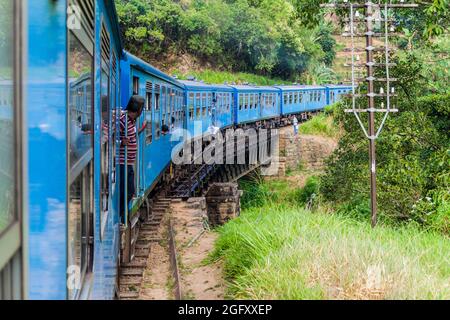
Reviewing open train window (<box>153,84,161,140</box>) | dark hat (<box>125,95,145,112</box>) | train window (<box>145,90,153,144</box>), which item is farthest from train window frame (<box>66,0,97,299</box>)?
open train window (<box>153,84,161,140</box>)

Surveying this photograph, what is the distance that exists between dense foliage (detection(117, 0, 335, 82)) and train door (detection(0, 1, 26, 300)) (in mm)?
41185

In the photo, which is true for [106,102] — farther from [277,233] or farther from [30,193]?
[277,233]

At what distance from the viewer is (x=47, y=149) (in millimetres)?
1964

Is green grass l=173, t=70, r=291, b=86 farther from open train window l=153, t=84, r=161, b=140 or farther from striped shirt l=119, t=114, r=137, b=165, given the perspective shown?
striped shirt l=119, t=114, r=137, b=165

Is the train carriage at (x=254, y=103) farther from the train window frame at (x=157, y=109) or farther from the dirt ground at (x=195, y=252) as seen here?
the train window frame at (x=157, y=109)

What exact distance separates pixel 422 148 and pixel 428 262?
10132 millimetres

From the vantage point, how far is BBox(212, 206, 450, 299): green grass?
18.5 ft

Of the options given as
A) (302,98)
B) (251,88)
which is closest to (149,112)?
(251,88)

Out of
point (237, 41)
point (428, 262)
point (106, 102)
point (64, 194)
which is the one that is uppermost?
point (237, 41)

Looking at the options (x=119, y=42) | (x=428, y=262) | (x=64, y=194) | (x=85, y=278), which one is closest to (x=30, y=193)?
(x=64, y=194)

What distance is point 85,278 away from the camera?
314 centimetres

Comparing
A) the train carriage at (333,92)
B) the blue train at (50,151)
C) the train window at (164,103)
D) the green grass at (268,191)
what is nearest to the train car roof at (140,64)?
the train window at (164,103)

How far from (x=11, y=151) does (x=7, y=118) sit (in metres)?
0.09

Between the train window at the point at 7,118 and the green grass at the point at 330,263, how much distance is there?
4.22 meters
